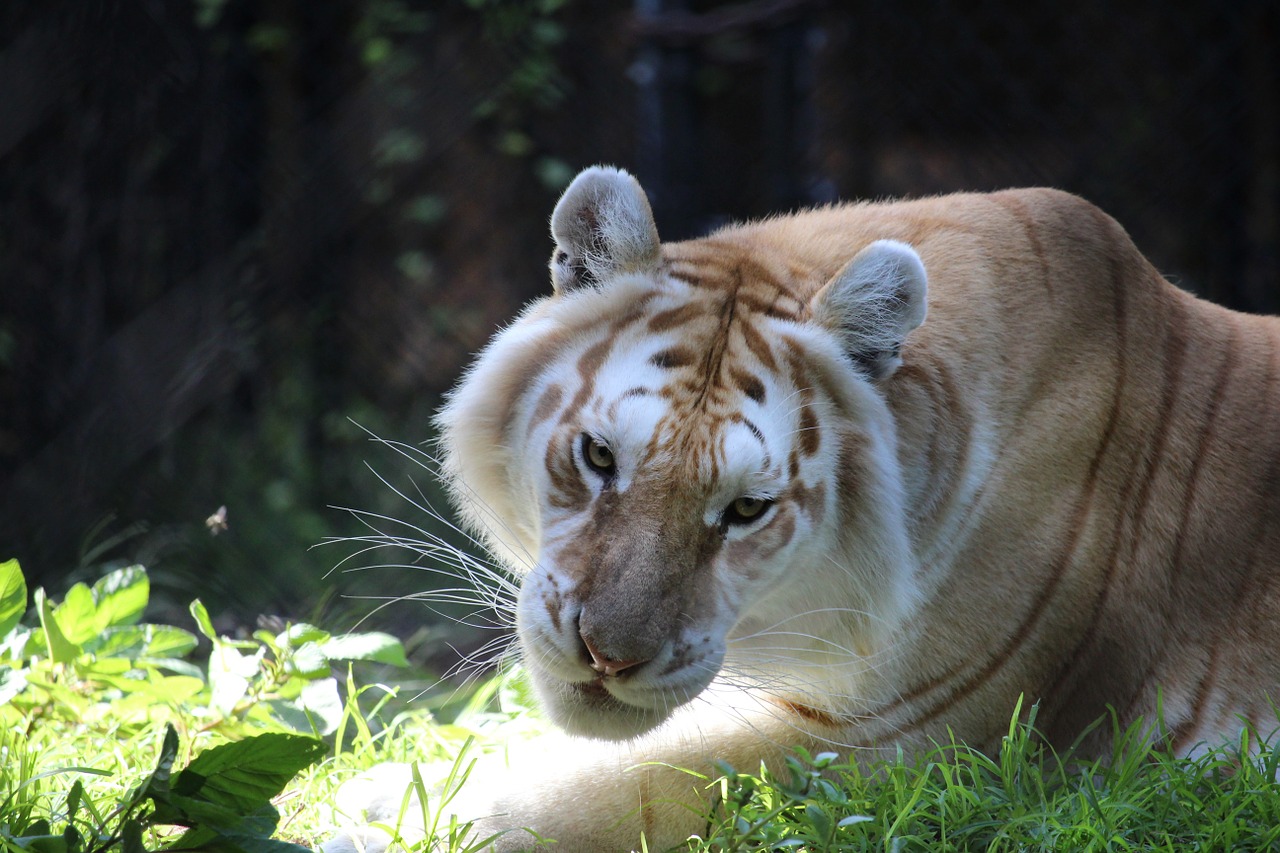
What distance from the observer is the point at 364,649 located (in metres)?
2.65

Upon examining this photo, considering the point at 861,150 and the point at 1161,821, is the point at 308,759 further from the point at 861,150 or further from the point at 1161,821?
the point at 861,150

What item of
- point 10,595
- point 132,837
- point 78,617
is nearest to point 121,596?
point 78,617

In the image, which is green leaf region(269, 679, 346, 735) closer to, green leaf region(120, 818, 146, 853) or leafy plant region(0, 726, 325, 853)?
leafy plant region(0, 726, 325, 853)

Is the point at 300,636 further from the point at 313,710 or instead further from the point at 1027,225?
the point at 1027,225

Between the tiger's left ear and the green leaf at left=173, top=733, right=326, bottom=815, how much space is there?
1.14 m

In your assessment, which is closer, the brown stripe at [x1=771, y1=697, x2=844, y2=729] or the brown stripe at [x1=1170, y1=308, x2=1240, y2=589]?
the brown stripe at [x1=771, y1=697, x2=844, y2=729]

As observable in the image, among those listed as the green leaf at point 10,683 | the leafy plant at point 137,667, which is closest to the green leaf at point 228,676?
the leafy plant at point 137,667

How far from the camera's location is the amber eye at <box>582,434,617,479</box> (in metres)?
2.09

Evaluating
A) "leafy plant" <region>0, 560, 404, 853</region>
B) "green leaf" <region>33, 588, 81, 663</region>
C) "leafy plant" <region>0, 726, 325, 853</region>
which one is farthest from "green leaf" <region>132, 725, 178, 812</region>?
"green leaf" <region>33, 588, 81, 663</region>

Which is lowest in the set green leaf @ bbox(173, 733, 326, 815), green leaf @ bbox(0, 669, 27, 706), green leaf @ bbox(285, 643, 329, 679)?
green leaf @ bbox(285, 643, 329, 679)

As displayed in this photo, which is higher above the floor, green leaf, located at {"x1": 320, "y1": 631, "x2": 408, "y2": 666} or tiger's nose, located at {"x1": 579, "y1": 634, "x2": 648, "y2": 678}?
tiger's nose, located at {"x1": 579, "y1": 634, "x2": 648, "y2": 678}

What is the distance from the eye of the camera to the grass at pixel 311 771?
1909 millimetres

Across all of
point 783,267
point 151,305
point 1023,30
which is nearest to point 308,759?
point 783,267

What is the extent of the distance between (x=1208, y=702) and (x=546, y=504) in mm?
1349
